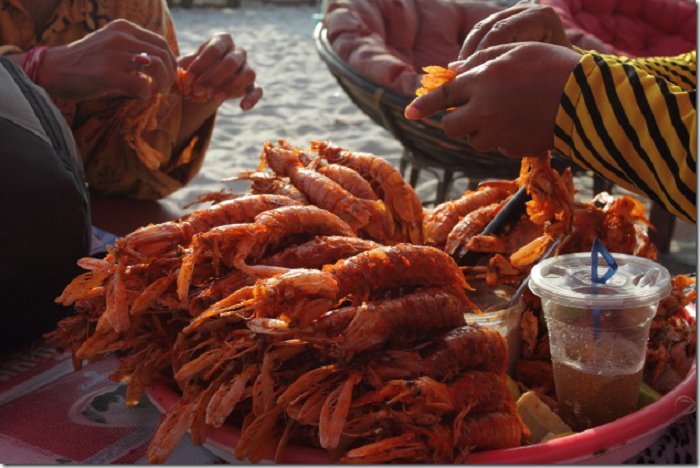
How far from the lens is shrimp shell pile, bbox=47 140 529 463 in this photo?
1.00m

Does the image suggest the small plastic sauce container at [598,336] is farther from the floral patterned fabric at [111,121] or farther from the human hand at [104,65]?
the floral patterned fabric at [111,121]

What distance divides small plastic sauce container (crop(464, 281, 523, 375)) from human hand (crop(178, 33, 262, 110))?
3.68 ft

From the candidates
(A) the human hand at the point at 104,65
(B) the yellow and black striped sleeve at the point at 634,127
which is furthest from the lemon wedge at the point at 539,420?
(A) the human hand at the point at 104,65

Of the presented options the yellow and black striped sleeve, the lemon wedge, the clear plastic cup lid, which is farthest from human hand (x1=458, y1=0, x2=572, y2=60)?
the lemon wedge

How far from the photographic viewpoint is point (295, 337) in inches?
40.4

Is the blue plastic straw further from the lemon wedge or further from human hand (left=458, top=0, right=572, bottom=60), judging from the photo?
human hand (left=458, top=0, right=572, bottom=60)

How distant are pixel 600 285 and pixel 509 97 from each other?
35 centimetres

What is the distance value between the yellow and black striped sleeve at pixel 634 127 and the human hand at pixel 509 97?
28mm

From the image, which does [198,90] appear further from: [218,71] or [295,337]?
[295,337]

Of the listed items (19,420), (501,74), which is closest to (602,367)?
(501,74)

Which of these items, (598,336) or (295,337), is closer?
(295,337)

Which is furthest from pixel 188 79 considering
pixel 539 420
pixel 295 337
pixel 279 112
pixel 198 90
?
pixel 279 112

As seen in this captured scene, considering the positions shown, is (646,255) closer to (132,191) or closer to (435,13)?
(132,191)

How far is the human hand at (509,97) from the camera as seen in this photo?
1119mm
